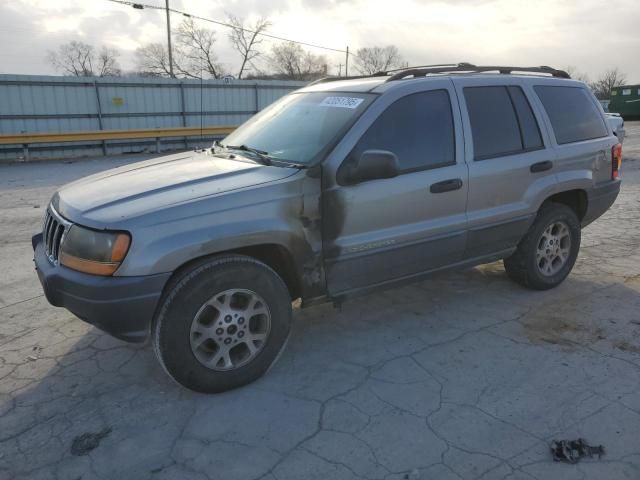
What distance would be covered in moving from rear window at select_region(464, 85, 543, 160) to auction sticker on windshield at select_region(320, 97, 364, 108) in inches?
36.3

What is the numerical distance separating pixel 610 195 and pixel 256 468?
4.20 m

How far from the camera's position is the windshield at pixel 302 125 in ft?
11.3

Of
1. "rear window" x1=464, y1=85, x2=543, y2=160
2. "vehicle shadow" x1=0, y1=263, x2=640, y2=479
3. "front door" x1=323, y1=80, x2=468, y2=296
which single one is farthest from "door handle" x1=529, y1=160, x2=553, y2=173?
"vehicle shadow" x1=0, y1=263, x2=640, y2=479

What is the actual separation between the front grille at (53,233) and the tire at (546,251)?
Result: 142 inches

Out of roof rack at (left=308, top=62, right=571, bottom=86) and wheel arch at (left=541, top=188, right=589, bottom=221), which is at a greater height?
roof rack at (left=308, top=62, right=571, bottom=86)

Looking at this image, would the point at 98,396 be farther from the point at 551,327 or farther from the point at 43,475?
the point at 551,327

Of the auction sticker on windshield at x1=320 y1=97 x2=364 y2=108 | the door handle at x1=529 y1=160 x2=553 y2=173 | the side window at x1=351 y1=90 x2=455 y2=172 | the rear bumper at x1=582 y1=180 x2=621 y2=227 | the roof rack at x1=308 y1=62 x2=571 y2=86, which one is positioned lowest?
the rear bumper at x1=582 y1=180 x2=621 y2=227

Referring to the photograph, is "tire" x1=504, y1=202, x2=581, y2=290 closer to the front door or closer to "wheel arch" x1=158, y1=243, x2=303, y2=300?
the front door

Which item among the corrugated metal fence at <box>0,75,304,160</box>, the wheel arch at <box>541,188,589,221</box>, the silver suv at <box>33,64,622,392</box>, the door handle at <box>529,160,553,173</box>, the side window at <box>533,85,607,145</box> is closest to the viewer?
the silver suv at <box>33,64,622,392</box>

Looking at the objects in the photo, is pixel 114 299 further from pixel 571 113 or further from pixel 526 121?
pixel 571 113

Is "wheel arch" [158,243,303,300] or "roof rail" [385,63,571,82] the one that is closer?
"wheel arch" [158,243,303,300]

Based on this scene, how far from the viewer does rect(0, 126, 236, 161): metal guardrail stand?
14.3 m

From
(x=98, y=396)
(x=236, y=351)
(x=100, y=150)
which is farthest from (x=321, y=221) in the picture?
(x=100, y=150)

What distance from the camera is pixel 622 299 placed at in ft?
14.7
